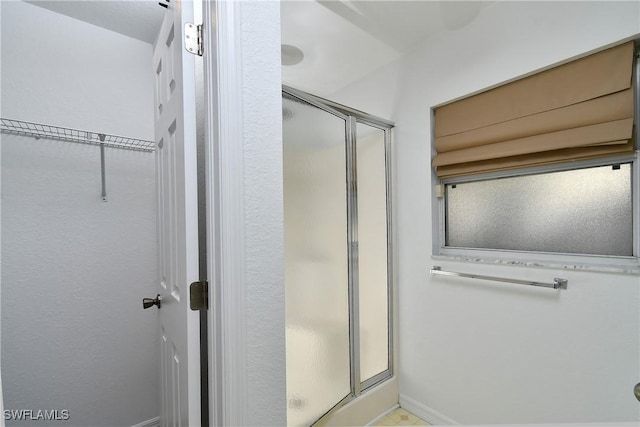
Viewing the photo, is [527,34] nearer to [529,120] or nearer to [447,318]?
[529,120]

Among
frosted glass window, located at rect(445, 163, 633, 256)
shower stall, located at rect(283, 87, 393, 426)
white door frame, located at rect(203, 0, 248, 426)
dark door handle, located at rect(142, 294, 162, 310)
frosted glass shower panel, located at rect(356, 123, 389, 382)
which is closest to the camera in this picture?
white door frame, located at rect(203, 0, 248, 426)

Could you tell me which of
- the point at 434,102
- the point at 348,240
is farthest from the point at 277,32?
the point at 434,102

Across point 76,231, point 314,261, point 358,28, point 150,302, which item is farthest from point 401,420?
point 358,28

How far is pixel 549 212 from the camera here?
1.44 metres

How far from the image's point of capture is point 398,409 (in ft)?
6.12

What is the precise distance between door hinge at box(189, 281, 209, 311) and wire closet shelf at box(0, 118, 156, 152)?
3.59 ft

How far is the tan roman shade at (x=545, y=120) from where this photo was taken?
1.18 m

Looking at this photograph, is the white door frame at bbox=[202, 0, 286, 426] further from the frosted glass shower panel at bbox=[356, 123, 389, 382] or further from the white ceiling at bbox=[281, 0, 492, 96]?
the frosted glass shower panel at bbox=[356, 123, 389, 382]

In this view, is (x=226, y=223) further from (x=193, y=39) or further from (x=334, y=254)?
(x=334, y=254)

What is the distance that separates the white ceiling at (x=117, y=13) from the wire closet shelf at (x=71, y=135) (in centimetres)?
61

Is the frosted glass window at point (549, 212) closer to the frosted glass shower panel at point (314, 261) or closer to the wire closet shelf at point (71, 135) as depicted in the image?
the frosted glass shower panel at point (314, 261)

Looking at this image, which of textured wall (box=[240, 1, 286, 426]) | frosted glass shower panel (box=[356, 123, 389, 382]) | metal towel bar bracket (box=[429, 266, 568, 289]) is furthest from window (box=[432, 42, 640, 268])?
textured wall (box=[240, 1, 286, 426])

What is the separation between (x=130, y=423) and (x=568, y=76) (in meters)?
2.91

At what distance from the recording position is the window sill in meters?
1.18
